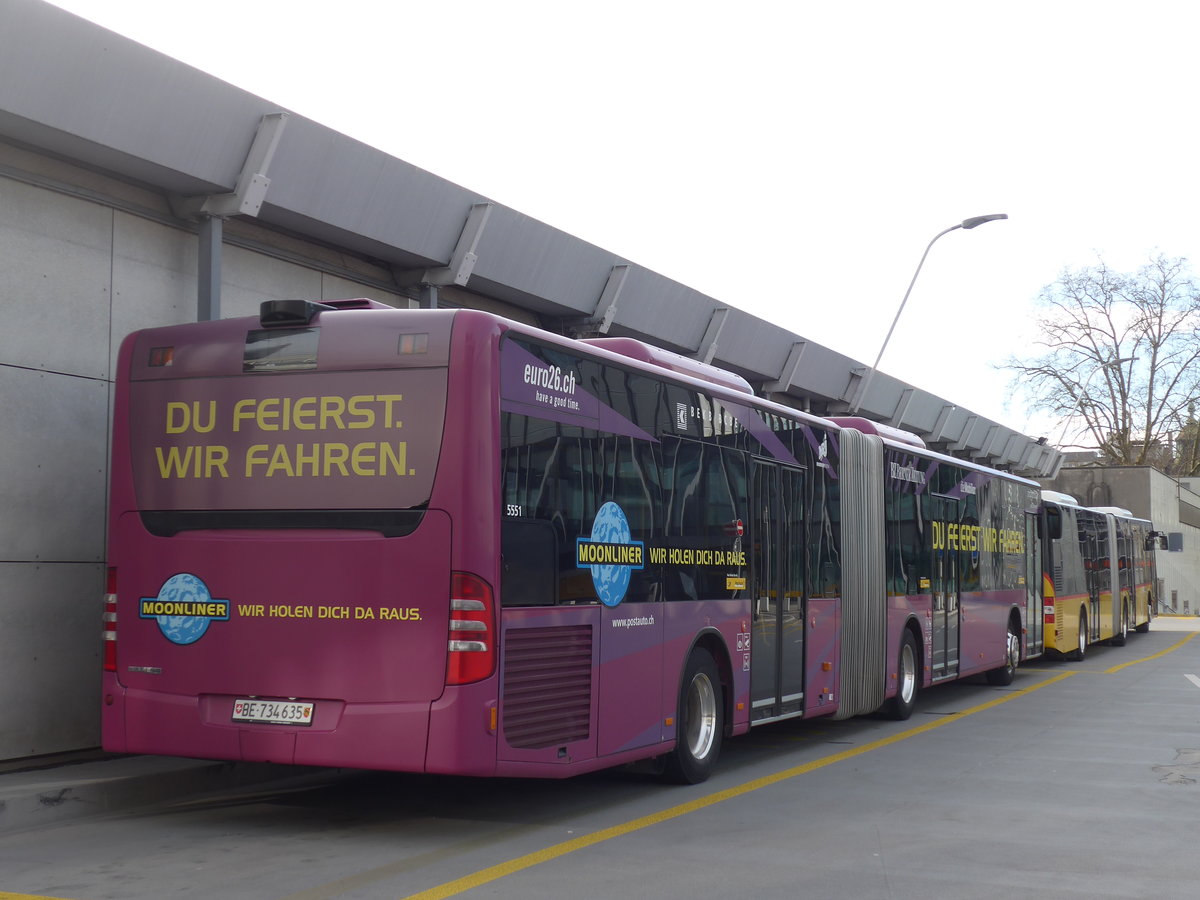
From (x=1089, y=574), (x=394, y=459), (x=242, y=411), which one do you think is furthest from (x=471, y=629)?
(x=1089, y=574)

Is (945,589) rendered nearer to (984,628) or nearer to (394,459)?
(984,628)

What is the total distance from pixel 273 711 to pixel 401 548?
1.26 metres

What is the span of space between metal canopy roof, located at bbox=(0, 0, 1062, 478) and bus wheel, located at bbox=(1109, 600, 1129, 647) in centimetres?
1403

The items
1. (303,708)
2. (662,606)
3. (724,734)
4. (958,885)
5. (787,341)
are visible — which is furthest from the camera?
(787,341)

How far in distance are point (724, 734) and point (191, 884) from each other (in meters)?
5.12

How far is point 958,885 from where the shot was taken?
6.95 meters

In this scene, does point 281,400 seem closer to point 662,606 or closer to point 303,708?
point 303,708

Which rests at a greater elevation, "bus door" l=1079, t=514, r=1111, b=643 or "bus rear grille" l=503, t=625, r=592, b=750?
"bus door" l=1079, t=514, r=1111, b=643

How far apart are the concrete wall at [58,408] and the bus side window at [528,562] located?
15.0 ft

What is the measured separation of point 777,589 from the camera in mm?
12039

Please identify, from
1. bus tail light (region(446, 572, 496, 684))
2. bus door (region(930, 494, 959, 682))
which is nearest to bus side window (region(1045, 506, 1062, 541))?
bus door (region(930, 494, 959, 682))

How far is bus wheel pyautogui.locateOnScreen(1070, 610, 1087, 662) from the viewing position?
1059 inches

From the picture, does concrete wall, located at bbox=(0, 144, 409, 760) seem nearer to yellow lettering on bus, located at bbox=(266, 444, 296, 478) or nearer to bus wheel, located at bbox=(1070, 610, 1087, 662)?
yellow lettering on bus, located at bbox=(266, 444, 296, 478)

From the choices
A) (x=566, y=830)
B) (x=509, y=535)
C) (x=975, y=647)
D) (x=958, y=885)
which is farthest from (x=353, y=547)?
(x=975, y=647)
